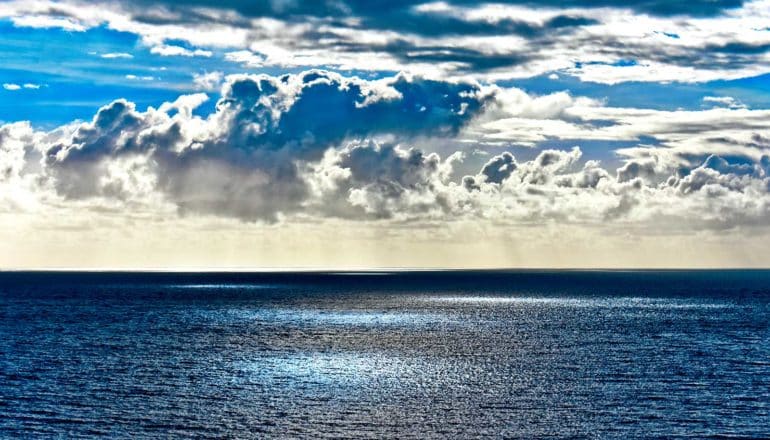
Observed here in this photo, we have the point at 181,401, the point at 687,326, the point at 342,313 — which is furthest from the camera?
the point at 342,313

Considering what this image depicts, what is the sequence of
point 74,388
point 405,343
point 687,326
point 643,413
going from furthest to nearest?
point 687,326 < point 405,343 < point 74,388 < point 643,413

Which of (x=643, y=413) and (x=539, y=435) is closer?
(x=539, y=435)

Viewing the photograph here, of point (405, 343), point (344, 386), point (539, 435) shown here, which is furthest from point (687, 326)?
point (539, 435)

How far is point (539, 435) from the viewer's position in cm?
5862

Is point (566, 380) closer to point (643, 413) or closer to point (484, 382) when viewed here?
point (484, 382)

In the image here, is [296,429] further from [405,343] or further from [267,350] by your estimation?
[405,343]

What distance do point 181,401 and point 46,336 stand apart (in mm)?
60774

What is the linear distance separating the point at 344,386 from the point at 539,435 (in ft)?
81.5

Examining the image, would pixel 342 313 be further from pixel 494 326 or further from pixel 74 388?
pixel 74 388

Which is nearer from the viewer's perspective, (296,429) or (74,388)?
(296,429)

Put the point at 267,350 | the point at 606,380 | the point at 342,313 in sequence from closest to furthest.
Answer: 1. the point at 606,380
2. the point at 267,350
3. the point at 342,313

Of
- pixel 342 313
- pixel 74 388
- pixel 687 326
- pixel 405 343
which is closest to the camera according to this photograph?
pixel 74 388

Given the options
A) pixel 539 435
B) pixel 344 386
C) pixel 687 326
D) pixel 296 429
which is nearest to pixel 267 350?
pixel 344 386

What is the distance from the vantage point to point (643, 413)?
215 feet
